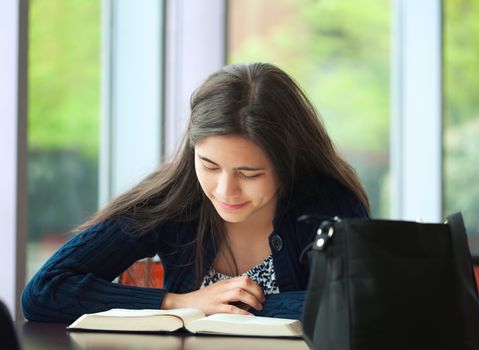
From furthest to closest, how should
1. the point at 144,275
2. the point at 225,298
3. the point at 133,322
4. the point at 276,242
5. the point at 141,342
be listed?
the point at 144,275, the point at 276,242, the point at 225,298, the point at 133,322, the point at 141,342

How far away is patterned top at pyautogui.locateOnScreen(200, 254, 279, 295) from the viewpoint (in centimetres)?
198

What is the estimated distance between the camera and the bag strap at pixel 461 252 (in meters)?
1.31

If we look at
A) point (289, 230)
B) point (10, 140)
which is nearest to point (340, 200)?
point (289, 230)

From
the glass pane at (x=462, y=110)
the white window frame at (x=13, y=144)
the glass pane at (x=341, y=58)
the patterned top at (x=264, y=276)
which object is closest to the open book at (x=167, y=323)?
the patterned top at (x=264, y=276)

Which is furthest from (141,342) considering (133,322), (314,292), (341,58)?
(341,58)

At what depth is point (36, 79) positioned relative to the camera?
310 centimetres

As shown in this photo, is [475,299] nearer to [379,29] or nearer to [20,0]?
[20,0]

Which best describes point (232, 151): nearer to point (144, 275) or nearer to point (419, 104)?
point (144, 275)

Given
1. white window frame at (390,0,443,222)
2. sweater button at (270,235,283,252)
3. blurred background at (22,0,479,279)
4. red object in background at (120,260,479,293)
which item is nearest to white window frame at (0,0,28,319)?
red object in background at (120,260,479,293)

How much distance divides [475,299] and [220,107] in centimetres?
73

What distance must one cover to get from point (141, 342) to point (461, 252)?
499mm

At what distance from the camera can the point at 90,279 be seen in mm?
1850

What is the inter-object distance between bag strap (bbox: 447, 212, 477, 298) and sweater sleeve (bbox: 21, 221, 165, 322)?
0.67 m

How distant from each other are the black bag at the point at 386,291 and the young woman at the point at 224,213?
48 centimetres
